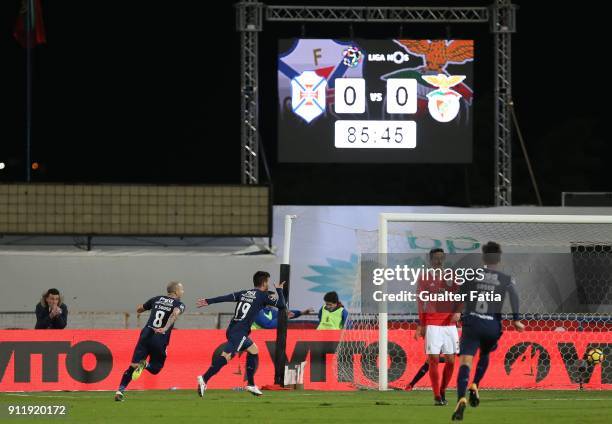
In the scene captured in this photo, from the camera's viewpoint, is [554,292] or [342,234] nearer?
[554,292]

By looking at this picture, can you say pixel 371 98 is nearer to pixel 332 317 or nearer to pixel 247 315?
pixel 332 317

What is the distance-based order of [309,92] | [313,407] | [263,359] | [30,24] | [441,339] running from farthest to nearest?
[30,24] < [309,92] < [263,359] < [441,339] < [313,407]

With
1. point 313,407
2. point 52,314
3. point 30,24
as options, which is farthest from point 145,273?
point 313,407

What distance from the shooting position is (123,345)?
1980cm

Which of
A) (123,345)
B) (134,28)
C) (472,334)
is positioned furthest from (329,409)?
(134,28)

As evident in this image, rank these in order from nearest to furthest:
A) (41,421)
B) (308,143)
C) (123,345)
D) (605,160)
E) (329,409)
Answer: (41,421) → (329,409) → (123,345) → (308,143) → (605,160)

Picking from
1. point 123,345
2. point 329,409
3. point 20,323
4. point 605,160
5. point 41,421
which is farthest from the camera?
point 605,160

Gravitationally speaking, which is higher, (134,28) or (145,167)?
(134,28)

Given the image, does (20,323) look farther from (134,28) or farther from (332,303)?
(134,28)

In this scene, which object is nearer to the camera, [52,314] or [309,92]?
[52,314]

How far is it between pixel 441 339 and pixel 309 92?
13.5 meters

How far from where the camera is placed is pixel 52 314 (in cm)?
2012

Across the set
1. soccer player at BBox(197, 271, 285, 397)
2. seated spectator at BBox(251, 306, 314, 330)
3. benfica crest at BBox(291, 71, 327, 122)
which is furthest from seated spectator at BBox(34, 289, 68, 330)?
benfica crest at BBox(291, 71, 327, 122)

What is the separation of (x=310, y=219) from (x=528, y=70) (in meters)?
32.7
